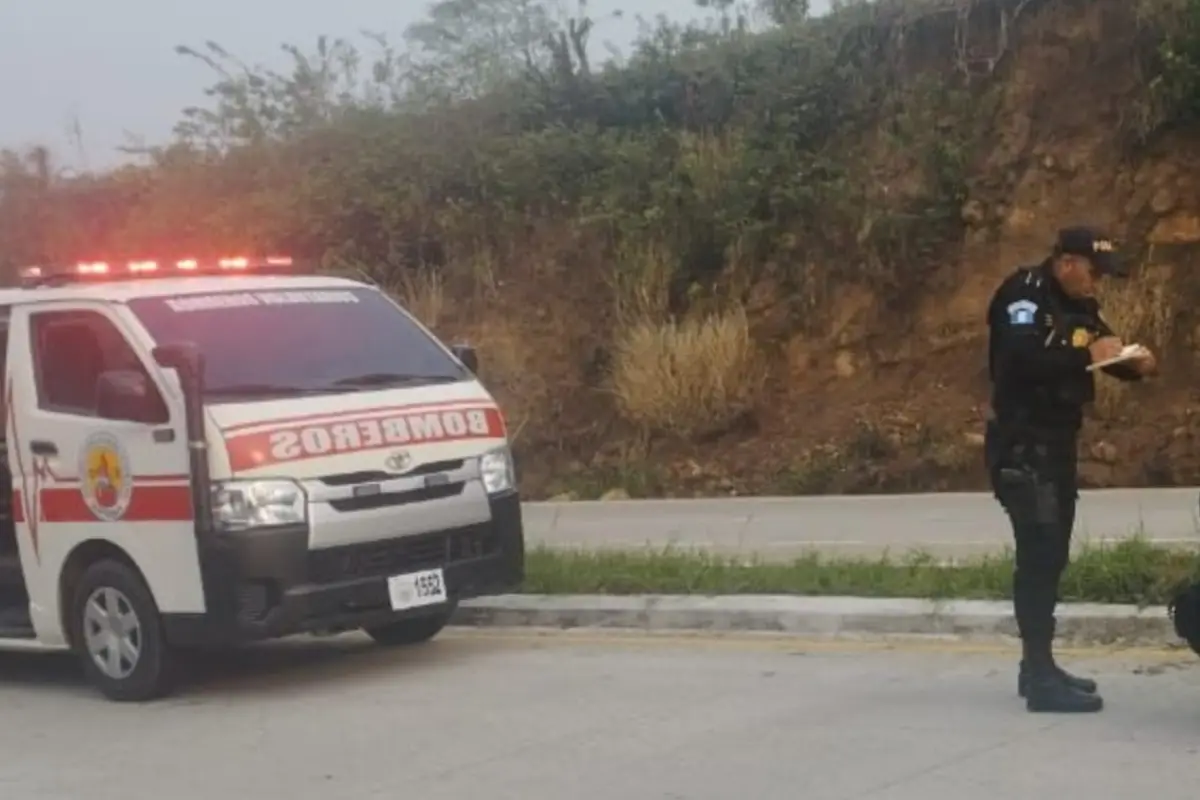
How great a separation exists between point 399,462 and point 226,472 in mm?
798

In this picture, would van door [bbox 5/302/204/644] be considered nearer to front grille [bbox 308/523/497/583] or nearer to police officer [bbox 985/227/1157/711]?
front grille [bbox 308/523/497/583]

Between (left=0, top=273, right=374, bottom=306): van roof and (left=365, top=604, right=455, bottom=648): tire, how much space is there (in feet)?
5.74

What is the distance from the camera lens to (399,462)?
9.12m

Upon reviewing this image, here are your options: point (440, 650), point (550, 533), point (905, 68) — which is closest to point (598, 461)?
point (550, 533)

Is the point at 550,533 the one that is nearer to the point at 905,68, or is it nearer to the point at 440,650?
the point at 440,650

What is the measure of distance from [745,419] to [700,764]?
33.6 feet

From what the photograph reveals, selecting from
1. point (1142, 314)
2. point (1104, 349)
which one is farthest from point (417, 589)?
point (1142, 314)

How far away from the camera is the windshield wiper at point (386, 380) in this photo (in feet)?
31.2

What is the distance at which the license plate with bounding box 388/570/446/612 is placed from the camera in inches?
357

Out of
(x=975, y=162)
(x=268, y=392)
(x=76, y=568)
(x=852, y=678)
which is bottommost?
(x=852, y=678)

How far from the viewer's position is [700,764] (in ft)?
23.7

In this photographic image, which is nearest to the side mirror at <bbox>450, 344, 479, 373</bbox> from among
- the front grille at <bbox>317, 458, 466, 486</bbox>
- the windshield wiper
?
the windshield wiper

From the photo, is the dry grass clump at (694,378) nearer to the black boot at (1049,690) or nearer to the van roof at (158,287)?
the van roof at (158,287)

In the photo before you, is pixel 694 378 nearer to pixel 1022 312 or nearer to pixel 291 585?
pixel 291 585
